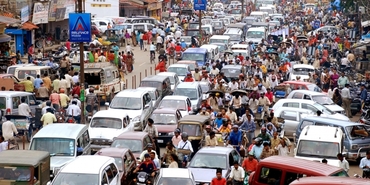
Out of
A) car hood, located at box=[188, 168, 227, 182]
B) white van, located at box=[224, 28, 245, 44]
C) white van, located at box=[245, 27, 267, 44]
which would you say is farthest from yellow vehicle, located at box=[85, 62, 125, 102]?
white van, located at box=[245, 27, 267, 44]

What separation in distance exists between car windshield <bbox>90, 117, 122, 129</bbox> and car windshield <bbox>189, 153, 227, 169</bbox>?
5899 millimetres

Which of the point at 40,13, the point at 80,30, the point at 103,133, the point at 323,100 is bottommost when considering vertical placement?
the point at 103,133

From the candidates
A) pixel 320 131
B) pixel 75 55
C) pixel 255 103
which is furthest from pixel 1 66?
pixel 320 131

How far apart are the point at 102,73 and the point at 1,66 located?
762cm

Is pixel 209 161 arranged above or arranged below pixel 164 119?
above

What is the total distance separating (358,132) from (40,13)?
29.7m

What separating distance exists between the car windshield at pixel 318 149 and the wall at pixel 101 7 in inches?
1862

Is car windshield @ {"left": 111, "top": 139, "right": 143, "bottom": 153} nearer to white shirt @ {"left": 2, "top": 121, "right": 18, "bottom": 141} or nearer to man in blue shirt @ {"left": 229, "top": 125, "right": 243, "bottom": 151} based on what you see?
man in blue shirt @ {"left": 229, "top": 125, "right": 243, "bottom": 151}

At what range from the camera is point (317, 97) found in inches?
1276

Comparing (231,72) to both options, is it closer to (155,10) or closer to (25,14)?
(25,14)

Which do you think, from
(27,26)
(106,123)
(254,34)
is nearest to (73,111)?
(106,123)

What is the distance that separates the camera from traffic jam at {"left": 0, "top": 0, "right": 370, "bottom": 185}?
18.8m

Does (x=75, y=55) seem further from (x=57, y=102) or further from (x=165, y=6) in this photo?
(x=165, y=6)

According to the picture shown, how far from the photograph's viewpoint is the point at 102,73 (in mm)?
35125
